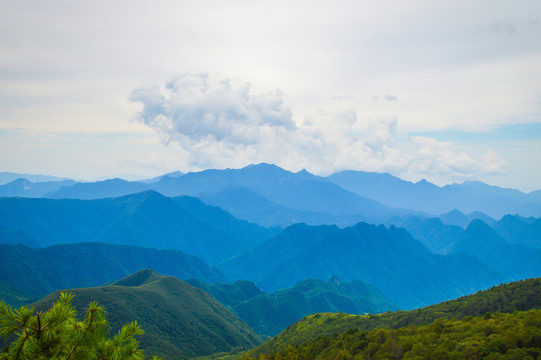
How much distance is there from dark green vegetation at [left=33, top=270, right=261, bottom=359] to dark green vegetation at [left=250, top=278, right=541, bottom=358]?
1529 inches

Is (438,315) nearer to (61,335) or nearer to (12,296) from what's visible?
(61,335)

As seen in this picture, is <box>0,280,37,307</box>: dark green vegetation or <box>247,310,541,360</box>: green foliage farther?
<box>0,280,37,307</box>: dark green vegetation

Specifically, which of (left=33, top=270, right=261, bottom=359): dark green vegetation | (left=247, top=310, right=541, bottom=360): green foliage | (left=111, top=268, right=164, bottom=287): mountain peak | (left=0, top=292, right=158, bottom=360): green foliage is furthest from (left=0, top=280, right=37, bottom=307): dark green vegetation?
(left=0, top=292, right=158, bottom=360): green foliage

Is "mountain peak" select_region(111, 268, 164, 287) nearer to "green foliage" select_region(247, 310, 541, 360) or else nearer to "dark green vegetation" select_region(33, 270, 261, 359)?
"dark green vegetation" select_region(33, 270, 261, 359)

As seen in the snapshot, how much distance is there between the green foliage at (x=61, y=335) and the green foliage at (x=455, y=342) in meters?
34.3

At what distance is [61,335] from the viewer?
524 inches

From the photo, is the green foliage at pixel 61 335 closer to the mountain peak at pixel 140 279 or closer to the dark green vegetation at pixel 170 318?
the dark green vegetation at pixel 170 318

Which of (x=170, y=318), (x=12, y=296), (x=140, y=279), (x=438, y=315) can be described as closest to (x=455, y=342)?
(x=438, y=315)

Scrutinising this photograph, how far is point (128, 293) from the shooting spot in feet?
473

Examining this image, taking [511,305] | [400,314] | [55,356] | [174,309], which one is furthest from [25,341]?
[174,309]

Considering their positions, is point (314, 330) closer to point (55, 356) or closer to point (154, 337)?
point (154, 337)

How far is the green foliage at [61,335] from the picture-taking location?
12.3 metres

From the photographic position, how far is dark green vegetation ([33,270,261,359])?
12425 centimetres

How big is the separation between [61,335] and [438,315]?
243 ft
